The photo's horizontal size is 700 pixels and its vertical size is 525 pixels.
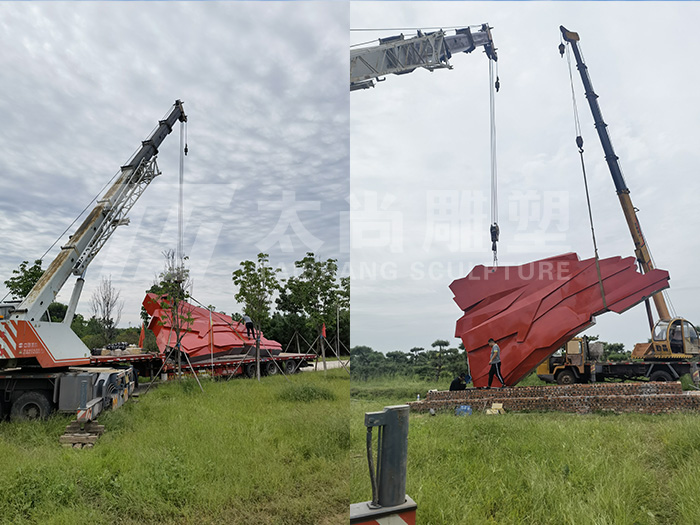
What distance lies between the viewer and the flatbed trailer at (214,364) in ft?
36.8

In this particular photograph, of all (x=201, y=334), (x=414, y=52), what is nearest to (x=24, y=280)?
(x=201, y=334)

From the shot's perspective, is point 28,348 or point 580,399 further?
point 580,399

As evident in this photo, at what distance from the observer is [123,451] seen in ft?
17.2

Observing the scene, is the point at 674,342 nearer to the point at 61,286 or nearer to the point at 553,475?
the point at 553,475

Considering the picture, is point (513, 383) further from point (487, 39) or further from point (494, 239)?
point (487, 39)

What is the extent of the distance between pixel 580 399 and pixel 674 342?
491cm

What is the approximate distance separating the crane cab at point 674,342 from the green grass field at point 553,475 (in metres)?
7.35

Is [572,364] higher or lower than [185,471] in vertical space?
higher

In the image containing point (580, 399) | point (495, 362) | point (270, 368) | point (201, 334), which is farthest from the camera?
point (270, 368)

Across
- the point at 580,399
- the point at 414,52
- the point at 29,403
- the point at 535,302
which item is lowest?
the point at 580,399

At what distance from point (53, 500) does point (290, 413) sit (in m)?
3.72

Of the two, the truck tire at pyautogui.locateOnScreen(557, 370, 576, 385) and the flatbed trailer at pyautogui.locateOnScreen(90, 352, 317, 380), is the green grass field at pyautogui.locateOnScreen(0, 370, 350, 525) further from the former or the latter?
the truck tire at pyautogui.locateOnScreen(557, 370, 576, 385)

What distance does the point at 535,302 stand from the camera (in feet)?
35.7

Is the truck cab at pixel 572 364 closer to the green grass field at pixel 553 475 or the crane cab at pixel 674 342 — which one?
the crane cab at pixel 674 342
